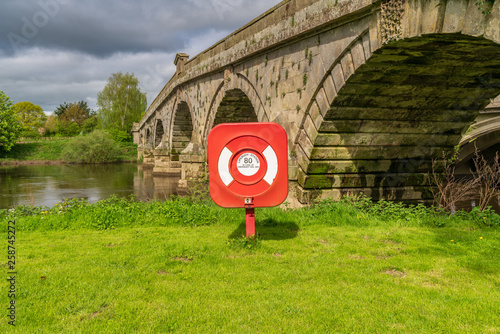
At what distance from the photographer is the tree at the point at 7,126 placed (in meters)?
37.6

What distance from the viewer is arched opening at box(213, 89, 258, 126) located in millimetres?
13055

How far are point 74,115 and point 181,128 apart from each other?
48.8m

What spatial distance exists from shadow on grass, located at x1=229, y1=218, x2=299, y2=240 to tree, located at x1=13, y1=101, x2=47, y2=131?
6525cm

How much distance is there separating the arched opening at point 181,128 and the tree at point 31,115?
151 feet

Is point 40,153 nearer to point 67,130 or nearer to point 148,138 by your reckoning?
point 148,138

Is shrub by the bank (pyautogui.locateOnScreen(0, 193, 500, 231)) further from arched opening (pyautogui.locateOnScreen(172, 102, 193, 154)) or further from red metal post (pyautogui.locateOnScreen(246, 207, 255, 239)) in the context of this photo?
arched opening (pyautogui.locateOnScreen(172, 102, 193, 154))

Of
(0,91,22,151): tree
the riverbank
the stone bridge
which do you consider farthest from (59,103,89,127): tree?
the stone bridge

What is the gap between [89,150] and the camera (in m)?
35.8

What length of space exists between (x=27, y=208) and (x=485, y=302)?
730cm

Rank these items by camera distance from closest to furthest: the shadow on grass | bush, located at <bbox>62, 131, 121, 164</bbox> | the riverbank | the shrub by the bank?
the shadow on grass → the shrub by the bank → bush, located at <bbox>62, 131, 121, 164</bbox> → the riverbank

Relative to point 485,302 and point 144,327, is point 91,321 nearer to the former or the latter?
point 144,327

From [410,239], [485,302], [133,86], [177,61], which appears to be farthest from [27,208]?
[133,86]

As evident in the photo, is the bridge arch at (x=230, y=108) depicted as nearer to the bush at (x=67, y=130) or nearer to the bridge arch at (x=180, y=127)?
the bridge arch at (x=180, y=127)

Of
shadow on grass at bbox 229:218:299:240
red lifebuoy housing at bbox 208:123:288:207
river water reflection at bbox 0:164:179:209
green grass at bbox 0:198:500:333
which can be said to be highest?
red lifebuoy housing at bbox 208:123:288:207
